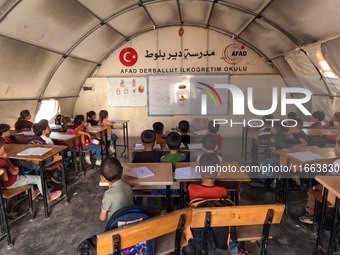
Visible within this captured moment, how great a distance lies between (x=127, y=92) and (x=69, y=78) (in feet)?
5.40

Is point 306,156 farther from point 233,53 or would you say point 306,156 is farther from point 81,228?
point 233,53

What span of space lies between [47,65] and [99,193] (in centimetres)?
339

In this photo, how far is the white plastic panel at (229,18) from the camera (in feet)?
16.9

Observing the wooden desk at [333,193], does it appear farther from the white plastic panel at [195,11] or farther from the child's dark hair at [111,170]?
the white plastic panel at [195,11]

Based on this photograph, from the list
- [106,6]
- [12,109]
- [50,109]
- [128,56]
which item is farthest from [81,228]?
[128,56]

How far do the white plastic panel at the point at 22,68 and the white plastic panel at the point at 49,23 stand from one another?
19 centimetres

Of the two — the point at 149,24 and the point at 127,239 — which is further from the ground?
the point at 149,24

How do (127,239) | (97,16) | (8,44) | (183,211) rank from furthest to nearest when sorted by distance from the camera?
(97,16), (8,44), (183,211), (127,239)

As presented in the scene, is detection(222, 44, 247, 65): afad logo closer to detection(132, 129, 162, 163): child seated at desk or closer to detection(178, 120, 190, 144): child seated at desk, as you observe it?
detection(178, 120, 190, 144): child seated at desk

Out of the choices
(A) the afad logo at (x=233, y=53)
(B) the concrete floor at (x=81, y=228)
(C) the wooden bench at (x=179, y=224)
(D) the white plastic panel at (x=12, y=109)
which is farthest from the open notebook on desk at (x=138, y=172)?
(A) the afad logo at (x=233, y=53)

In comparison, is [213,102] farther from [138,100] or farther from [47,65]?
[47,65]

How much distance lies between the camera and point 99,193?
3428 millimetres

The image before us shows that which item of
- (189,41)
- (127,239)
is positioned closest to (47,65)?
(189,41)

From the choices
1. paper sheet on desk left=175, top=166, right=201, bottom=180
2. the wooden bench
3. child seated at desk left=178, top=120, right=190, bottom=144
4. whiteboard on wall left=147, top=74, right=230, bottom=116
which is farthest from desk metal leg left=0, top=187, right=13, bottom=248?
whiteboard on wall left=147, top=74, right=230, bottom=116
